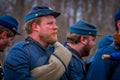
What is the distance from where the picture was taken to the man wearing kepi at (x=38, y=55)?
3139 mm

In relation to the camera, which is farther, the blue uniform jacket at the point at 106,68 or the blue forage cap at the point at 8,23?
the blue forage cap at the point at 8,23

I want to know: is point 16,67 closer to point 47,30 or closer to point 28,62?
point 28,62

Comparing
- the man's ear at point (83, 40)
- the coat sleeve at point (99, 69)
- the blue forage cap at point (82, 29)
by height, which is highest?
the blue forage cap at point (82, 29)

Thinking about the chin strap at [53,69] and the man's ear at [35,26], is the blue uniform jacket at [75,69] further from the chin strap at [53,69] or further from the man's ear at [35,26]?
the man's ear at [35,26]

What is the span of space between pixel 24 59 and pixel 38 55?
0.19 m

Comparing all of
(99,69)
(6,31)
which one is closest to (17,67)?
(99,69)

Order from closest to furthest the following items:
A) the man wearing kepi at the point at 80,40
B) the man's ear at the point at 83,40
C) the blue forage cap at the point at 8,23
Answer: the blue forage cap at the point at 8,23 → the man wearing kepi at the point at 80,40 → the man's ear at the point at 83,40

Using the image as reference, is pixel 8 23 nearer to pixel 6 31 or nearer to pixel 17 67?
pixel 6 31

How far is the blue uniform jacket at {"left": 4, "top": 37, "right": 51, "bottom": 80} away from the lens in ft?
10.2

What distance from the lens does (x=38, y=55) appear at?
10.9 ft

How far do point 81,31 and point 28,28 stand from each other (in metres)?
1.40

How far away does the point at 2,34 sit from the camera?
3910 mm

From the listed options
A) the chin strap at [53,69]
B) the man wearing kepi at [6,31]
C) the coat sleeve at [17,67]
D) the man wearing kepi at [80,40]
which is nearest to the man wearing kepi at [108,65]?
the chin strap at [53,69]

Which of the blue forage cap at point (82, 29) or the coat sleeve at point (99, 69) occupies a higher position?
the blue forage cap at point (82, 29)
